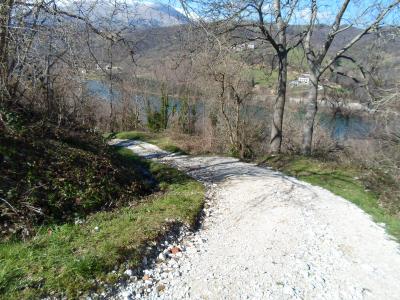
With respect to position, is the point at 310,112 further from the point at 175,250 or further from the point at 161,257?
the point at 161,257

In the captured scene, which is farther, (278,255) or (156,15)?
(156,15)

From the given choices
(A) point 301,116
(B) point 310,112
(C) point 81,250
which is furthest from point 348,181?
(A) point 301,116

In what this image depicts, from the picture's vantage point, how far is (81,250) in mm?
5129

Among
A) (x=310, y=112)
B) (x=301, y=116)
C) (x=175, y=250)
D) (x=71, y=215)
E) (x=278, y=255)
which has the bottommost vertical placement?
(x=301, y=116)

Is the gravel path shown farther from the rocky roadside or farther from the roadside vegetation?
the roadside vegetation

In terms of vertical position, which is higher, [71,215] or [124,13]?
[124,13]

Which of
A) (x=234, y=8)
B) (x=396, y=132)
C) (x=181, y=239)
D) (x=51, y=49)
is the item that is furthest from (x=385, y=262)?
(x=396, y=132)

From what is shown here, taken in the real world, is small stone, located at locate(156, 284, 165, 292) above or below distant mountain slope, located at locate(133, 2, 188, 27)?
below

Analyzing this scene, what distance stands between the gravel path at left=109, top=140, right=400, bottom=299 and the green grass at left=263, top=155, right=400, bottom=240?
0.37 meters

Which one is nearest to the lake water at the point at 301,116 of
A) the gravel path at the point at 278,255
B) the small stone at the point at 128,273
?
the gravel path at the point at 278,255

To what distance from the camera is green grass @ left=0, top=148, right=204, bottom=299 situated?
4.23 metres

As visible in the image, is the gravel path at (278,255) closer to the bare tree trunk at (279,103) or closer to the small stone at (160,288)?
the small stone at (160,288)

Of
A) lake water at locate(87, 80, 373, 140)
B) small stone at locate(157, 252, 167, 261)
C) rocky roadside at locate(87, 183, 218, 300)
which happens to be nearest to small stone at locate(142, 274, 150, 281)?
rocky roadside at locate(87, 183, 218, 300)

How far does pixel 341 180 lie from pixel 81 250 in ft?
29.5
